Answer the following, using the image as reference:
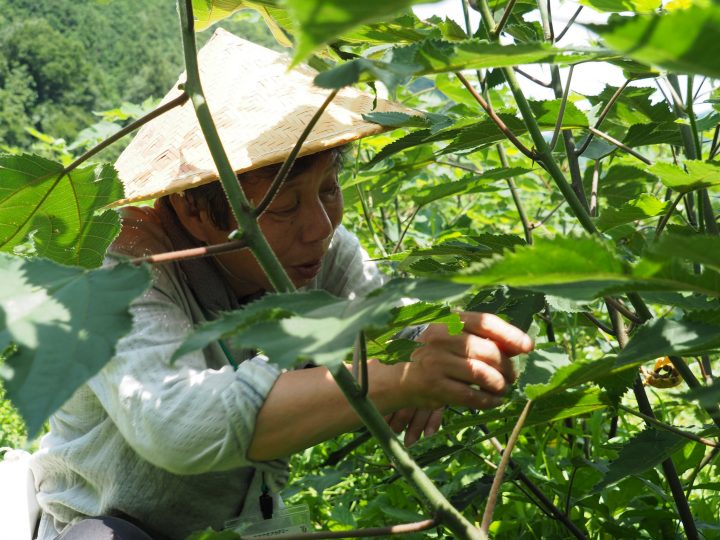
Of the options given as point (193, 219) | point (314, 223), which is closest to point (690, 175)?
point (314, 223)

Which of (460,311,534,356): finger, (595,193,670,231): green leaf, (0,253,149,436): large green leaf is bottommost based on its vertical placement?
(460,311,534,356): finger

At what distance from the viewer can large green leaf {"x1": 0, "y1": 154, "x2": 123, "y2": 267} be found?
99cm

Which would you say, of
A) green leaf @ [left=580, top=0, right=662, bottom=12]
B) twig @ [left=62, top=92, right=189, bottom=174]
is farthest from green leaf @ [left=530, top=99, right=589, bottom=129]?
twig @ [left=62, top=92, right=189, bottom=174]

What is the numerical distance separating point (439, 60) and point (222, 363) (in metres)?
1.11

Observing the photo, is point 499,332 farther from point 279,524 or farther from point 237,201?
point 279,524

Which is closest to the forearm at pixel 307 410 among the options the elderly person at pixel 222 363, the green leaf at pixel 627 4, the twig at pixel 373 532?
the elderly person at pixel 222 363

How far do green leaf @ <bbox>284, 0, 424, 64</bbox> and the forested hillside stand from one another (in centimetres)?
3806

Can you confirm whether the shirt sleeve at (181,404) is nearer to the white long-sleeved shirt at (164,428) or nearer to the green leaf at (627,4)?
the white long-sleeved shirt at (164,428)

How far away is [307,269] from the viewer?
1623 millimetres

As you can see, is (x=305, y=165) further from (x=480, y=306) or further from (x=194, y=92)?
(x=194, y=92)

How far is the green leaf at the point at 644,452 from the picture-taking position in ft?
3.24

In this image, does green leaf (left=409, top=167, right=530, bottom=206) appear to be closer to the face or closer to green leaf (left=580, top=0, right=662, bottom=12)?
the face

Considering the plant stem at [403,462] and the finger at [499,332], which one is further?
the finger at [499,332]

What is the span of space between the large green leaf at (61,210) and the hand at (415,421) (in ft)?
1.98
